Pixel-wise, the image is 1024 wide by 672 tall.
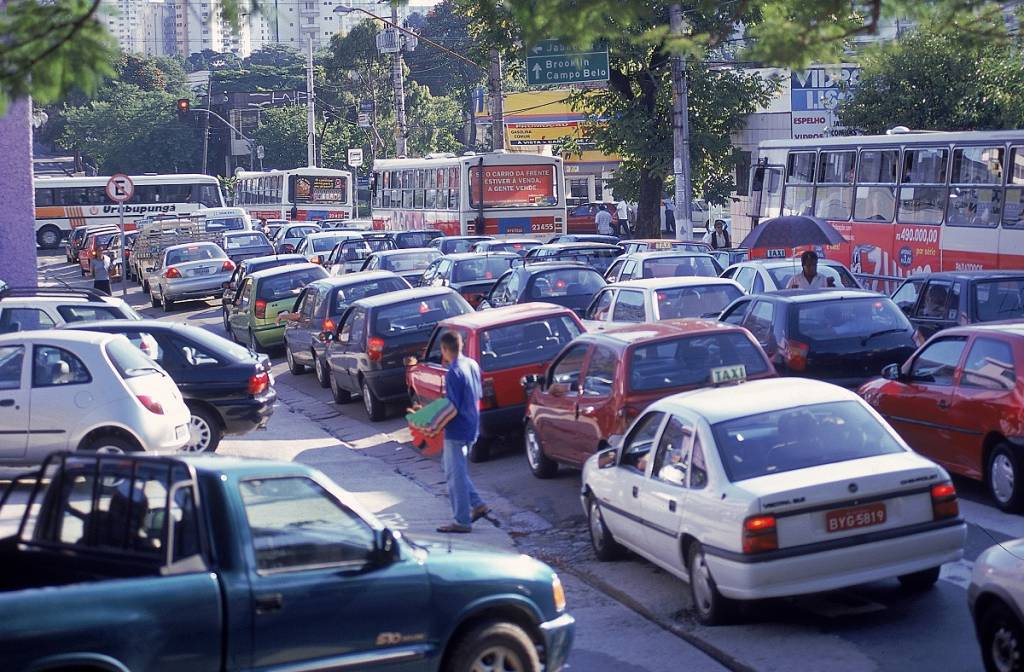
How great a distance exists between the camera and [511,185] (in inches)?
1513

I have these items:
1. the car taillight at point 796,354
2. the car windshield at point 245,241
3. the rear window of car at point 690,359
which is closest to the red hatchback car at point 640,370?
the rear window of car at point 690,359

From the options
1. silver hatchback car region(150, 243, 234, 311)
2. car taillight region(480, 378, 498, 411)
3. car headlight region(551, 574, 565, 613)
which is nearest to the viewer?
car headlight region(551, 574, 565, 613)

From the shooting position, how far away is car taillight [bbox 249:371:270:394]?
615 inches

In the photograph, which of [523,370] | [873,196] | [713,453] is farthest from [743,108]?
[713,453]

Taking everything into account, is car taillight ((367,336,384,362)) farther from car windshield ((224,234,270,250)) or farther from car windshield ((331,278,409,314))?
car windshield ((224,234,270,250))

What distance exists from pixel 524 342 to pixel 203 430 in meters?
3.75

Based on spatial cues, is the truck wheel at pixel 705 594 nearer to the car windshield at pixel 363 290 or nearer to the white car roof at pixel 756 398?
the white car roof at pixel 756 398

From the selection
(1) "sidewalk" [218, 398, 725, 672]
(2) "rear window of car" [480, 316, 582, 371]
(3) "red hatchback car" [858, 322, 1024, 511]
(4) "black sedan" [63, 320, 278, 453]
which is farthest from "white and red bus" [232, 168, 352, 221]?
(3) "red hatchback car" [858, 322, 1024, 511]

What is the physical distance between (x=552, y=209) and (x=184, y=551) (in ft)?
109

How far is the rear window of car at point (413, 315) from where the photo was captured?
60.4 ft

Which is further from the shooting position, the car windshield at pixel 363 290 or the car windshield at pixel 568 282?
the car windshield at pixel 363 290

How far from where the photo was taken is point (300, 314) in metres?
23.5

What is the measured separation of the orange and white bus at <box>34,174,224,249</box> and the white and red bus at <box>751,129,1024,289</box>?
157 feet

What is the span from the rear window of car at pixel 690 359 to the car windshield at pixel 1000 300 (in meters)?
4.15
